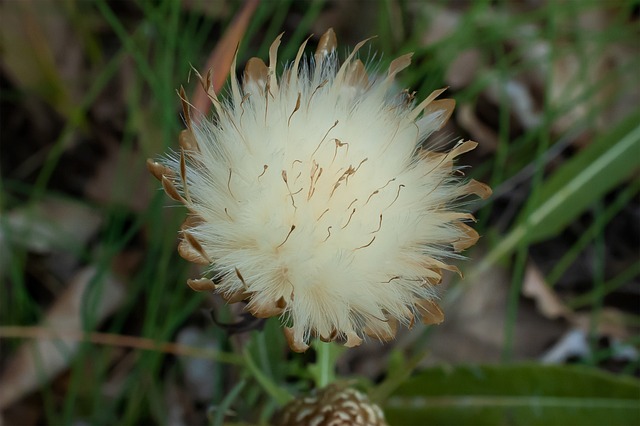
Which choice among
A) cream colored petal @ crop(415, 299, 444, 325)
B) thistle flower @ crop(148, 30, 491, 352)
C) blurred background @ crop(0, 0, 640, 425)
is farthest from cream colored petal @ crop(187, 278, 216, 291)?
blurred background @ crop(0, 0, 640, 425)

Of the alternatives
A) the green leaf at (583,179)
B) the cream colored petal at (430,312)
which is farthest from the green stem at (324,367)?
the green leaf at (583,179)

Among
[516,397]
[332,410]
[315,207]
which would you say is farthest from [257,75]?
[516,397]

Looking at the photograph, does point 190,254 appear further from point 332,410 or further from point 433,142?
point 433,142

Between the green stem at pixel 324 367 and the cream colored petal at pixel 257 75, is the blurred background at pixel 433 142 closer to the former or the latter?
the green stem at pixel 324 367

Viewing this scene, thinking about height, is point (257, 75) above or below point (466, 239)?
above

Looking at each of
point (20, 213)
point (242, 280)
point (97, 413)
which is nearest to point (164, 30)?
point (20, 213)

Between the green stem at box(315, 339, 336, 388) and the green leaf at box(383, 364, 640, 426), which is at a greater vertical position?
the green stem at box(315, 339, 336, 388)

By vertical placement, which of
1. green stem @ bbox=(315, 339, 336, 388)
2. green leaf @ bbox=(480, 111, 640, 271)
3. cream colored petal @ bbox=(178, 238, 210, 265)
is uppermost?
green leaf @ bbox=(480, 111, 640, 271)

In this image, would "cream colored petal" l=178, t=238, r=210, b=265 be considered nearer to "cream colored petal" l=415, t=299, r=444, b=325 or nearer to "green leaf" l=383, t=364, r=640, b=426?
"cream colored petal" l=415, t=299, r=444, b=325
